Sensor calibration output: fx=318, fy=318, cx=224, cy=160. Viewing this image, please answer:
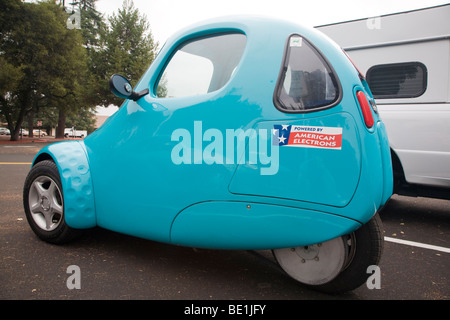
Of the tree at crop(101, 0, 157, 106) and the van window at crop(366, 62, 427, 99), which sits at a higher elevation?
the tree at crop(101, 0, 157, 106)

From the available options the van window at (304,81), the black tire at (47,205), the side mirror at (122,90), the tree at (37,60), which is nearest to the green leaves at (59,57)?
the tree at (37,60)

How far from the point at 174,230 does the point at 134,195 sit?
1.37ft

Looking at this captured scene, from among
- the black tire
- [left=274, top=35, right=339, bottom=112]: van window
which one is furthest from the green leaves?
[left=274, top=35, right=339, bottom=112]: van window

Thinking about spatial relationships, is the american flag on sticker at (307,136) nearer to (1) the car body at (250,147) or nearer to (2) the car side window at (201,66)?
(1) the car body at (250,147)

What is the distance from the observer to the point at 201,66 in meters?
2.39

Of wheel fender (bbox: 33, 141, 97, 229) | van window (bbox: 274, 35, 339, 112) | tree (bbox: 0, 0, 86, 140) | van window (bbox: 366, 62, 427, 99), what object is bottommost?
wheel fender (bbox: 33, 141, 97, 229)

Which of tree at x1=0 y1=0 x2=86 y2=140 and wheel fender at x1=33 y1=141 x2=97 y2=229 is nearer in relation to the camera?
wheel fender at x1=33 y1=141 x2=97 y2=229

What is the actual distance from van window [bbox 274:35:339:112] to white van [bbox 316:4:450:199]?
237 cm

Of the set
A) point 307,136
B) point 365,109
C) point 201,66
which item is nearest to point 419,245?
point 365,109

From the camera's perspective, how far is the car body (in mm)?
1755

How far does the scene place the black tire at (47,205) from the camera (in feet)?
8.73

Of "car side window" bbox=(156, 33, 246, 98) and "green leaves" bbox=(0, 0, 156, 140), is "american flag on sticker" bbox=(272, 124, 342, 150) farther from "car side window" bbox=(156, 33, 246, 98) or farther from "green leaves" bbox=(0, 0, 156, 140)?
"green leaves" bbox=(0, 0, 156, 140)

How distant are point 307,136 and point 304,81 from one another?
0.35 m
